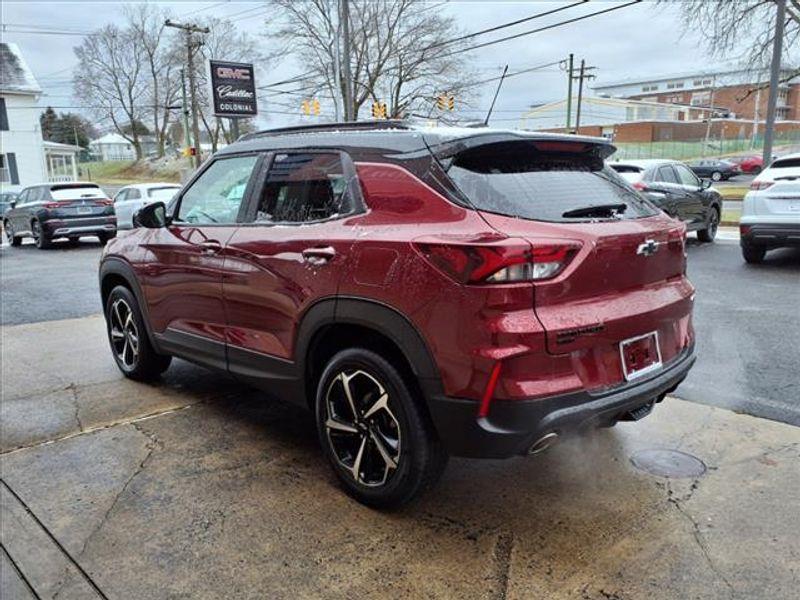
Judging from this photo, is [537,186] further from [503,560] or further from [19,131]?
[19,131]

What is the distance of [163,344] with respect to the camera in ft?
15.4

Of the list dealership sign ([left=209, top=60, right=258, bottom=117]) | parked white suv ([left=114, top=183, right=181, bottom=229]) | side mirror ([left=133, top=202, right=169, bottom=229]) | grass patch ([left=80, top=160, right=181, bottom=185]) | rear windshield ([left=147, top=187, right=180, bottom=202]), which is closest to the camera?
side mirror ([left=133, top=202, right=169, bottom=229])

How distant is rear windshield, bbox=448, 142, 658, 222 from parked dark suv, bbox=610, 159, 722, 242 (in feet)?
26.7

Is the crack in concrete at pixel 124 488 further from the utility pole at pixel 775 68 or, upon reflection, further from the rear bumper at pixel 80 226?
the utility pole at pixel 775 68

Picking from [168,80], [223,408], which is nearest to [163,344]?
[223,408]

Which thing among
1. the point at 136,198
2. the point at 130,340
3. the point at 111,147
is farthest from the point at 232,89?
the point at 111,147

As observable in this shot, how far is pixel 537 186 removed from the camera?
302 centimetres

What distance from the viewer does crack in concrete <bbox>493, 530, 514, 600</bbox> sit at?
8.42ft

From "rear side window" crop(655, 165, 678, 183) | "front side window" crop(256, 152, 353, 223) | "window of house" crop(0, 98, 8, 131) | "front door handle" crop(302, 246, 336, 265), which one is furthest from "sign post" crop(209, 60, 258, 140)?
"front door handle" crop(302, 246, 336, 265)

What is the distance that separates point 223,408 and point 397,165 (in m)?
2.42

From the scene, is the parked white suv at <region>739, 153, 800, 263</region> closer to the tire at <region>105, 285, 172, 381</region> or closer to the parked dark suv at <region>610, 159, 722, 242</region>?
the parked dark suv at <region>610, 159, 722, 242</region>

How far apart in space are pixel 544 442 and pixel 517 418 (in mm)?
189

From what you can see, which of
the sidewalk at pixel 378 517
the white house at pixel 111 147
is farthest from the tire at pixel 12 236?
the white house at pixel 111 147

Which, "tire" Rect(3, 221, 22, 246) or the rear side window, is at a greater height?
the rear side window
